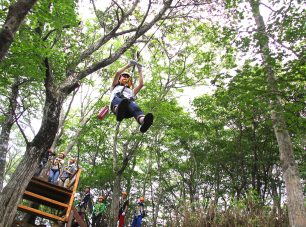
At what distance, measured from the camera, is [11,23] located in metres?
3.29

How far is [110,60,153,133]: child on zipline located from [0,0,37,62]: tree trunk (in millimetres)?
2089

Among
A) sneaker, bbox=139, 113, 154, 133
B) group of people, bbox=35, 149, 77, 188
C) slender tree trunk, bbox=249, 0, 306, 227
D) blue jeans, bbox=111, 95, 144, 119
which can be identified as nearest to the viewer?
sneaker, bbox=139, 113, 154, 133

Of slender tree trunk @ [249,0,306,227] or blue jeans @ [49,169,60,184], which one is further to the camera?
blue jeans @ [49,169,60,184]

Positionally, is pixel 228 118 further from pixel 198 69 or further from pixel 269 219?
pixel 269 219

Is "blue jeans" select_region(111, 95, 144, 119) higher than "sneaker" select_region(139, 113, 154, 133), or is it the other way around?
"blue jeans" select_region(111, 95, 144, 119)

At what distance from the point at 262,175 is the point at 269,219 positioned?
30.0 ft

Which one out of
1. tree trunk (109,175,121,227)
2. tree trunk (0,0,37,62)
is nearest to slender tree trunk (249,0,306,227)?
tree trunk (0,0,37,62)

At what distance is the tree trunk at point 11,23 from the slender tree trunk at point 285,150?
5.65 meters

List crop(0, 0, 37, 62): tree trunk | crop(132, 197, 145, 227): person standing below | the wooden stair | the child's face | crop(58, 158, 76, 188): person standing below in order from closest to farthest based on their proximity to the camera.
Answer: crop(0, 0, 37, 62): tree trunk < the child's face < the wooden stair < crop(58, 158, 76, 188): person standing below < crop(132, 197, 145, 227): person standing below

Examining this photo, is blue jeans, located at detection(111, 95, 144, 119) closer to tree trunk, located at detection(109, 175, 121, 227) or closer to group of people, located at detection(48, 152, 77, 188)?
group of people, located at detection(48, 152, 77, 188)

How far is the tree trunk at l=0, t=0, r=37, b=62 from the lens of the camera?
126 inches

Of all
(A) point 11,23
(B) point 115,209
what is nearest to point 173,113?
(B) point 115,209

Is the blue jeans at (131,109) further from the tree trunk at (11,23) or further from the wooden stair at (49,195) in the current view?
the wooden stair at (49,195)

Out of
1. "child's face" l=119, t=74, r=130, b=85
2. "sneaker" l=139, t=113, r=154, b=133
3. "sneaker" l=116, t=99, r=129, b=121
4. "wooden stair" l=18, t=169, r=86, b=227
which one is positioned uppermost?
"child's face" l=119, t=74, r=130, b=85
